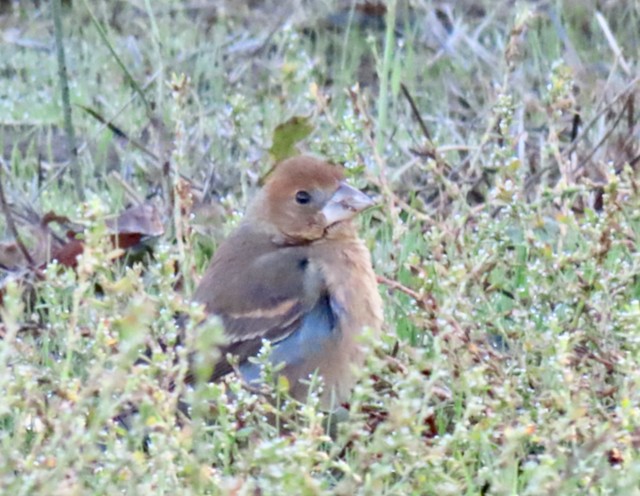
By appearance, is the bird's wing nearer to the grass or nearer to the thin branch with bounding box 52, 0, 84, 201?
the grass

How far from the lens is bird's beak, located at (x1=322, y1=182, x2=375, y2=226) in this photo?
4449 mm

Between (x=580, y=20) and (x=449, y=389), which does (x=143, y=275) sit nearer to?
(x=449, y=389)

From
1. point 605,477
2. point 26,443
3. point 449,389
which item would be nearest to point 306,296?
point 449,389

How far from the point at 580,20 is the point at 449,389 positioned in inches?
144

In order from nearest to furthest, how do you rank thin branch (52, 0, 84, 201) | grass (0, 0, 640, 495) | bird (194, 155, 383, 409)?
1. grass (0, 0, 640, 495)
2. bird (194, 155, 383, 409)
3. thin branch (52, 0, 84, 201)

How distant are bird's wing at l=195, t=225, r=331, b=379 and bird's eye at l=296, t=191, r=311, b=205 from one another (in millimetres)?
224

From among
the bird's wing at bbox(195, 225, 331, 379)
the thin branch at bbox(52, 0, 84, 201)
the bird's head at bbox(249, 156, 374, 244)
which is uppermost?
the thin branch at bbox(52, 0, 84, 201)

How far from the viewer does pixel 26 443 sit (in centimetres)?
367

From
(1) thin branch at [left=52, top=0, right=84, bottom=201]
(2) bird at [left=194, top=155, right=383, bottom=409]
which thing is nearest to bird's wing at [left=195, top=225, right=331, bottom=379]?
(2) bird at [left=194, top=155, right=383, bottom=409]

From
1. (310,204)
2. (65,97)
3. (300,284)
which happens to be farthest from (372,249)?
(65,97)

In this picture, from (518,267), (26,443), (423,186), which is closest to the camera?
(26,443)

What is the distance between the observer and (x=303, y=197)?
4.55 m

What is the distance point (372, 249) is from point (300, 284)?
2.59 feet

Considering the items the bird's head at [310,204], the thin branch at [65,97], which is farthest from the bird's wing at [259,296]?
the thin branch at [65,97]
